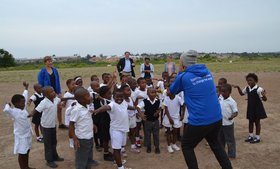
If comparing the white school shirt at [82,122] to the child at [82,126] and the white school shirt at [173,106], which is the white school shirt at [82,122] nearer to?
the child at [82,126]

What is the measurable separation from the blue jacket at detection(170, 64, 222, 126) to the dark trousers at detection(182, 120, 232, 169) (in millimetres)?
78

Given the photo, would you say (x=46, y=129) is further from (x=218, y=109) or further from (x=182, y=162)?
(x=218, y=109)

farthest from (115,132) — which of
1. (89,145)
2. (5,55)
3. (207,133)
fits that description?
(5,55)

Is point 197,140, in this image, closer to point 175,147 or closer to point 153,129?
point 153,129

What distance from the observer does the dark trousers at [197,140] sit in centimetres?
386

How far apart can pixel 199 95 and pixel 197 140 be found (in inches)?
24.3

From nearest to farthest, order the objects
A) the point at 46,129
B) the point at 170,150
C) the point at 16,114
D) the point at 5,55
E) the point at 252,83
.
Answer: the point at 16,114
the point at 46,129
the point at 170,150
the point at 252,83
the point at 5,55

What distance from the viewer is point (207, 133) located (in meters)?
3.93

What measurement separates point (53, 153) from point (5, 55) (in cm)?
5793

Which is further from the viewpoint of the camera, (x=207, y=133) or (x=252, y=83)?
(x=252, y=83)

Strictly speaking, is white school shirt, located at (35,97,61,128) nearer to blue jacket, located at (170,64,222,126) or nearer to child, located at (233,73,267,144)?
blue jacket, located at (170,64,222,126)

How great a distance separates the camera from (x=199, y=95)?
151 inches

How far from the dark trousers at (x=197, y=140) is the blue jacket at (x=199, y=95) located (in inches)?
3.1

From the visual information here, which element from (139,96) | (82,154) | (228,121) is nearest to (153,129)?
(139,96)
